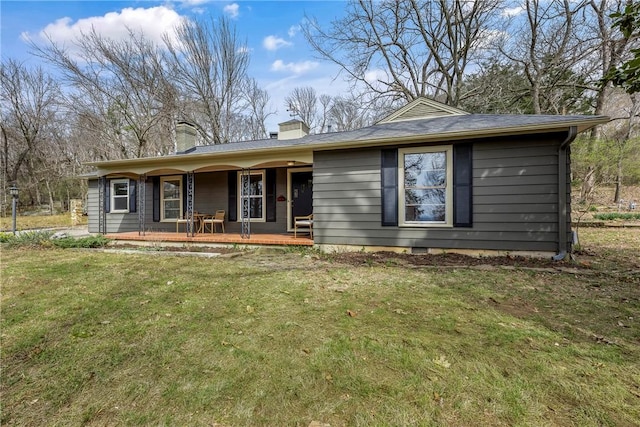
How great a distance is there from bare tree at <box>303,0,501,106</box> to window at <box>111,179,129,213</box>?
471 inches

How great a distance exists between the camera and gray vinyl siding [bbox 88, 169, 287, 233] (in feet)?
29.9

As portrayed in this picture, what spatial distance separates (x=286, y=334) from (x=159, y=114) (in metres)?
17.4

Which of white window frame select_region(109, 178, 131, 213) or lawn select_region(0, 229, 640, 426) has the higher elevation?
white window frame select_region(109, 178, 131, 213)

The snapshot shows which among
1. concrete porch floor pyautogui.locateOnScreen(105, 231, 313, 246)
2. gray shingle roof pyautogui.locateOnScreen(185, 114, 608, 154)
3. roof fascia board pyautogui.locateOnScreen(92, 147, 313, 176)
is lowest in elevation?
concrete porch floor pyautogui.locateOnScreen(105, 231, 313, 246)

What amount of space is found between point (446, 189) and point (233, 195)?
6434 mm

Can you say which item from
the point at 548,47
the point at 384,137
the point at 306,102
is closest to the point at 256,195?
the point at 384,137

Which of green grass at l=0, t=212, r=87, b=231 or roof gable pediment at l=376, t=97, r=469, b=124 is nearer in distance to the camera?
roof gable pediment at l=376, t=97, r=469, b=124

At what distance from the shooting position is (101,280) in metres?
4.43

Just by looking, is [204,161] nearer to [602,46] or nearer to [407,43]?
[407,43]

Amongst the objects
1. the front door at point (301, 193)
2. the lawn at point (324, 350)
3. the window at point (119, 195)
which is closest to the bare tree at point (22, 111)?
the window at point (119, 195)

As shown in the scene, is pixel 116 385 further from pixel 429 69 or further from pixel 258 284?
pixel 429 69

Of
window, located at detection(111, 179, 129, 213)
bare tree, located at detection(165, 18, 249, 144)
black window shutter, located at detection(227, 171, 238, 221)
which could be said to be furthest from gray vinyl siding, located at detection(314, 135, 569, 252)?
bare tree, located at detection(165, 18, 249, 144)

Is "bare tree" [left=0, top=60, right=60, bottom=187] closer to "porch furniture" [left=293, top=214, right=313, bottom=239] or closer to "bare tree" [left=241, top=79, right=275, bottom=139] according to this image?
"bare tree" [left=241, top=79, right=275, bottom=139]

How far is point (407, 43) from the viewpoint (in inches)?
639
